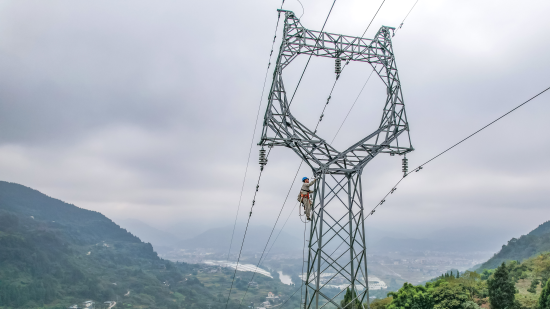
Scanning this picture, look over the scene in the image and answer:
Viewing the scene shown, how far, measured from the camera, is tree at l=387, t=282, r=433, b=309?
Result: 40.9 metres

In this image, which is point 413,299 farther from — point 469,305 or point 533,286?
point 533,286

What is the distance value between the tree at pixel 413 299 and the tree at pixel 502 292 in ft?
24.1

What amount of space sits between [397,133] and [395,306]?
33.3 meters

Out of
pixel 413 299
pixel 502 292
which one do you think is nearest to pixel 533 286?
pixel 502 292

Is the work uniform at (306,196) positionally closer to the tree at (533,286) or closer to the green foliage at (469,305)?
the green foliage at (469,305)

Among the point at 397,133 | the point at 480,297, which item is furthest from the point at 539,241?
the point at 397,133

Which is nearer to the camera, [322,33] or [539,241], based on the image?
[322,33]

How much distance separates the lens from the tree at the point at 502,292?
3994 centimetres

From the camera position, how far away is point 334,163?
17297mm

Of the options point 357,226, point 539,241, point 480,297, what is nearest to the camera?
point 357,226

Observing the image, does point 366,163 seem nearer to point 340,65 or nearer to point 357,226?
point 357,226

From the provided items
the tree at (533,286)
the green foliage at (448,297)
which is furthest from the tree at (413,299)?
the tree at (533,286)

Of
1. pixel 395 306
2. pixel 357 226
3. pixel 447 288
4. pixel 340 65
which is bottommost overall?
pixel 395 306

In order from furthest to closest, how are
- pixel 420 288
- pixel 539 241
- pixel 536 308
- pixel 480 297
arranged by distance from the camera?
pixel 539 241, pixel 480 297, pixel 420 288, pixel 536 308
